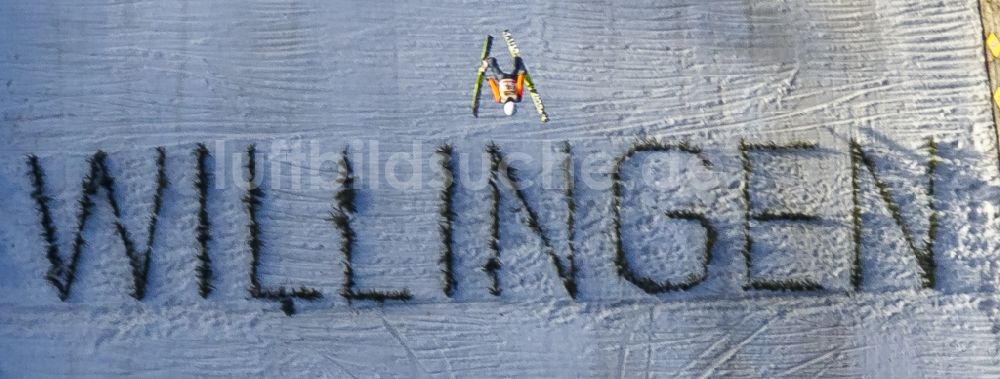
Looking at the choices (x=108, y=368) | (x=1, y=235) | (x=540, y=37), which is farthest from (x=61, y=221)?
(x=540, y=37)

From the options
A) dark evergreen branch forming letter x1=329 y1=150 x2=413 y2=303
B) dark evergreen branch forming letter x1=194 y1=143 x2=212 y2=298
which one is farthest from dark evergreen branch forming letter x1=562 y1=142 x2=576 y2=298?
dark evergreen branch forming letter x1=194 y1=143 x2=212 y2=298

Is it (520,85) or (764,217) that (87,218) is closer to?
(520,85)

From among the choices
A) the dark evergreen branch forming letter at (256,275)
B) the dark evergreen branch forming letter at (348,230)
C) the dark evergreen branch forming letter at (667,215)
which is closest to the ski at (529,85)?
the dark evergreen branch forming letter at (667,215)

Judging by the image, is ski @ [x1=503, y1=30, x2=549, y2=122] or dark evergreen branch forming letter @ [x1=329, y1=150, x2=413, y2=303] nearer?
dark evergreen branch forming letter @ [x1=329, y1=150, x2=413, y2=303]

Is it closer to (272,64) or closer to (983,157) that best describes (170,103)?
(272,64)

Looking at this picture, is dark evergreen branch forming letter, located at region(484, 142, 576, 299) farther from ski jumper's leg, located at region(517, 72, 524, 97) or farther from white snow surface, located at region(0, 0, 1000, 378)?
ski jumper's leg, located at region(517, 72, 524, 97)
